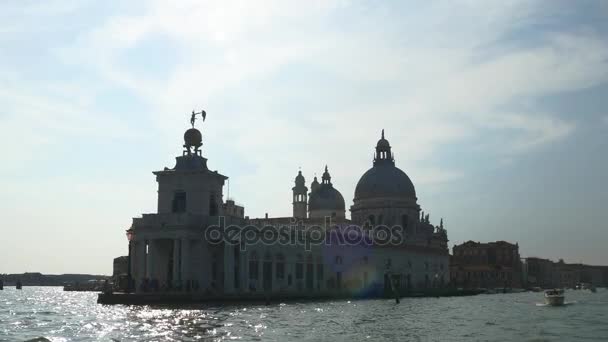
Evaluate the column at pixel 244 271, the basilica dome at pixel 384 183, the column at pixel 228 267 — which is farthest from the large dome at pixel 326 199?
the column at pixel 228 267

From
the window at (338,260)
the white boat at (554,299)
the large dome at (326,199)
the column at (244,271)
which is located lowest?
the white boat at (554,299)

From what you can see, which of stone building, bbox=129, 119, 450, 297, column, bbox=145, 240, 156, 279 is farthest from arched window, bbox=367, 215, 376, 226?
column, bbox=145, 240, 156, 279

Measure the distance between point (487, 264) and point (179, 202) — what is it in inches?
4877

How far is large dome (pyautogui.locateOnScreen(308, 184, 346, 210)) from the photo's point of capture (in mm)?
128375

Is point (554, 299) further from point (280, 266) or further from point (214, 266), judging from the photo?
point (214, 266)

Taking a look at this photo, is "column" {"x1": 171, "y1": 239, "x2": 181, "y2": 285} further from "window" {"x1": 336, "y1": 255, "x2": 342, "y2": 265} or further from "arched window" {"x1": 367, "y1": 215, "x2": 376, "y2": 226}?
"arched window" {"x1": 367, "y1": 215, "x2": 376, "y2": 226}

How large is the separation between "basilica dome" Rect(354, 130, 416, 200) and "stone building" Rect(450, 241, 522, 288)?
5184cm

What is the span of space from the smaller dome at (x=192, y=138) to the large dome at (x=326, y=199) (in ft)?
157

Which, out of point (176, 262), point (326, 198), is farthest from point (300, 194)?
point (176, 262)

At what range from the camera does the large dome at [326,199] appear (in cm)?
12838

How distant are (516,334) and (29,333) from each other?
86.9ft

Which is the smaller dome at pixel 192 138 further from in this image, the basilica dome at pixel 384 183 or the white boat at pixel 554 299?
the basilica dome at pixel 384 183

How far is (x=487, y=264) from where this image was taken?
624 ft

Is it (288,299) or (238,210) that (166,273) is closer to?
(288,299)
